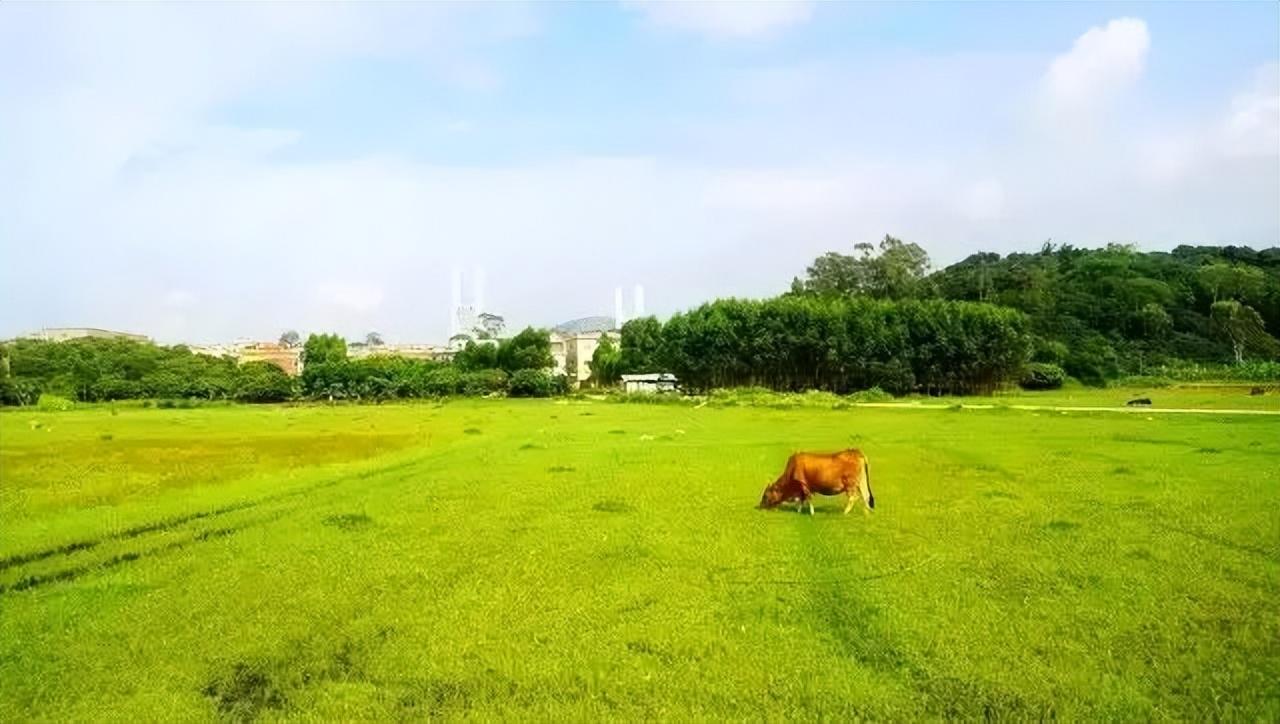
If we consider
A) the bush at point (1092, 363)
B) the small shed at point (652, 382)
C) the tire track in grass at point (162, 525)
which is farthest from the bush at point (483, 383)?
the tire track in grass at point (162, 525)

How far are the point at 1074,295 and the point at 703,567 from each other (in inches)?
3908

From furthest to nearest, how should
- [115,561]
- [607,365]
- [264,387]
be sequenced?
[607,365] < [264,387] < [115,561]

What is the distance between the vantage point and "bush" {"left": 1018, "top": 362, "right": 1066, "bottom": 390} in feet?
267

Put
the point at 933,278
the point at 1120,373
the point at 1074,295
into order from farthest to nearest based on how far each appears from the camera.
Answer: the point at 933,278 < the point at 1074,295 < the point at 1120,373

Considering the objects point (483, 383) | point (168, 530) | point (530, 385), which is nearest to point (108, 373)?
point (483, 383)

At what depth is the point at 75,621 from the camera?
35.1ft

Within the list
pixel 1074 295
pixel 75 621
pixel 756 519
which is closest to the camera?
pixel 75 621

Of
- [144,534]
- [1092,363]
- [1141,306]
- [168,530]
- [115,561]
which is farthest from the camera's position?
[1141,306]

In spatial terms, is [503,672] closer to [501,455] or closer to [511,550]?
[511,550]

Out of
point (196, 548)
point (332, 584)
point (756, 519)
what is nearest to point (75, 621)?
point (332, 584)

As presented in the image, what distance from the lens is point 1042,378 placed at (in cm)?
8131

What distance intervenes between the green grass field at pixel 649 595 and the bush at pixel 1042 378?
61.5 meters

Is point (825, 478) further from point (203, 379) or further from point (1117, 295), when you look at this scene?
point (1117, 295)

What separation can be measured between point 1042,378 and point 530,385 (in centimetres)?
4429
